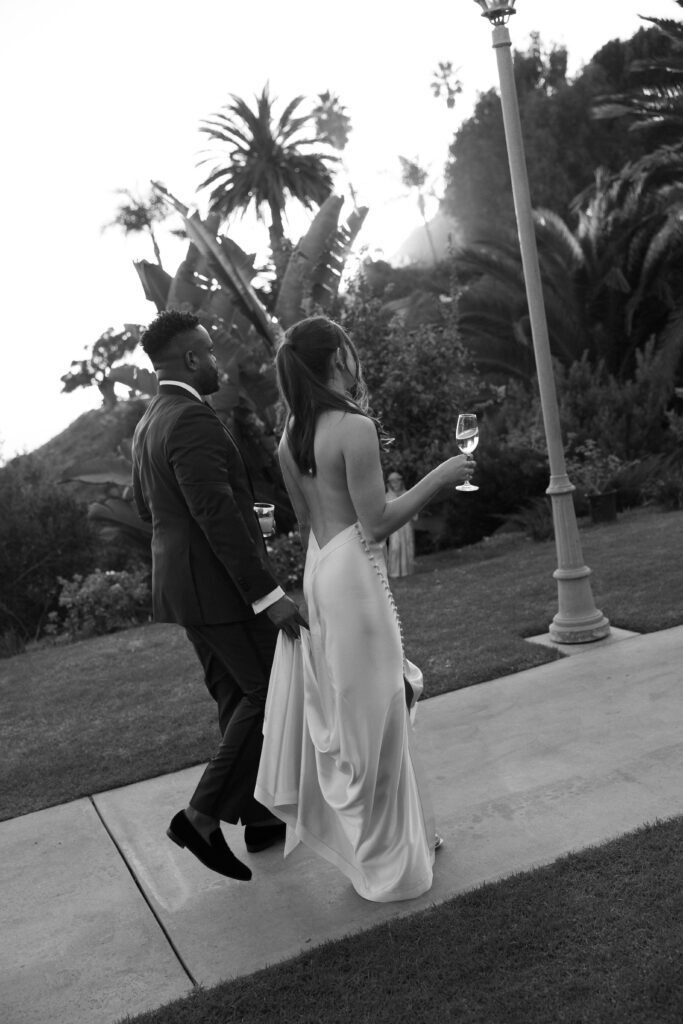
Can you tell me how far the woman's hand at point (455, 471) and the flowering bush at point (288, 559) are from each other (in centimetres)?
972

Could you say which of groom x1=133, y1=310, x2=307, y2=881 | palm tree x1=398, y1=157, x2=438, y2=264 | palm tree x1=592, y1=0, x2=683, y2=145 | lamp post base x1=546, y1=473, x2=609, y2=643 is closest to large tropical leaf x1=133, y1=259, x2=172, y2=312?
lamp post base x1=546, y1=473, x2=609, y2=643

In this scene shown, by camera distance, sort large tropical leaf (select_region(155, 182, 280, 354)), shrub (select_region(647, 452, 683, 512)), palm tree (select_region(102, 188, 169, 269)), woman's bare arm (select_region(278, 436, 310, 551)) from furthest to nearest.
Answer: palm tree (select_region(102, 188, 169, 269)), large tropical leaf (select_region(155, 182, 280, 354)), shrub (select_region(647, 452, 683, 512)), woman's bare arm (select_region(278, 436, 310, 551))

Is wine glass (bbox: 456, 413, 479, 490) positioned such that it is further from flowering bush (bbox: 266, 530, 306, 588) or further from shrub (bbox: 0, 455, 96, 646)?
shrub (bbox: 0, 455, 96, 646)

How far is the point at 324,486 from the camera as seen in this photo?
11.5 ft

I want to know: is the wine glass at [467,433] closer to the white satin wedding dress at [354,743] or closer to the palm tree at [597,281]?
the white satin wedding dress at [354,743]

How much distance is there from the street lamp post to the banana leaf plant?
23.2ft

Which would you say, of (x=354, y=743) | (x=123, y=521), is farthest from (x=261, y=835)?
(x=123, y=521)

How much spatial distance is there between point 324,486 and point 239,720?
3.19ft

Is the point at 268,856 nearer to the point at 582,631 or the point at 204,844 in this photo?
the point at 204,844

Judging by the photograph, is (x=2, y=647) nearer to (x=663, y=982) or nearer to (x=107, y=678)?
(x=107, y=678)

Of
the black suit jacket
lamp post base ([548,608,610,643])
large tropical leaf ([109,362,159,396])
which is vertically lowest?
lamp post base ([548,608,610,643])

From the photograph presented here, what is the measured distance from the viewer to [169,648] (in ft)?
30.9

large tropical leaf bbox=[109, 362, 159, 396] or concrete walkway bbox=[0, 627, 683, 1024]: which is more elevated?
large tropical leaf bbox=[109, 362, 159, 396]

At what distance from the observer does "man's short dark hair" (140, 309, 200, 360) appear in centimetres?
394
